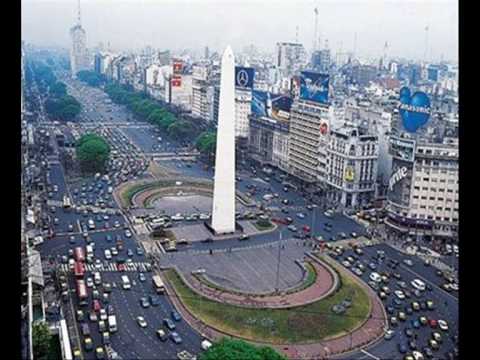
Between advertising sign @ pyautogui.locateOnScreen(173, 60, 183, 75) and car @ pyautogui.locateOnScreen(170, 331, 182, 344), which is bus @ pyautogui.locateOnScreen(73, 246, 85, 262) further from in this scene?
advertising sign @ pyautogui.locateOnScreen(173, 60, 183, 75)

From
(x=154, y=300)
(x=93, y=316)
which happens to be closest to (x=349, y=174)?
(x=154, y=300)

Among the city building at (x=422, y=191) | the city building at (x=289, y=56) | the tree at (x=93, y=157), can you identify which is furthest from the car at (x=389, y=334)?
the city building at (x=289, y=56)

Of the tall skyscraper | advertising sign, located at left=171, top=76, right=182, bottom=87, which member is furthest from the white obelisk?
the tall skyscraper

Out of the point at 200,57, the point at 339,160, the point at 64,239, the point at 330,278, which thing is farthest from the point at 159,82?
the point at 330,278

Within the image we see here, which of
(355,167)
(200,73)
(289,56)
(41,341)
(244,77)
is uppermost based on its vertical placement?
(289,56)

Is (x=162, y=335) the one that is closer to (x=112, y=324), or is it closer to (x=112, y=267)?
(x=112, y=324)

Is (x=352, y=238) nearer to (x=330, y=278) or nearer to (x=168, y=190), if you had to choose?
(x=330, y=278)
